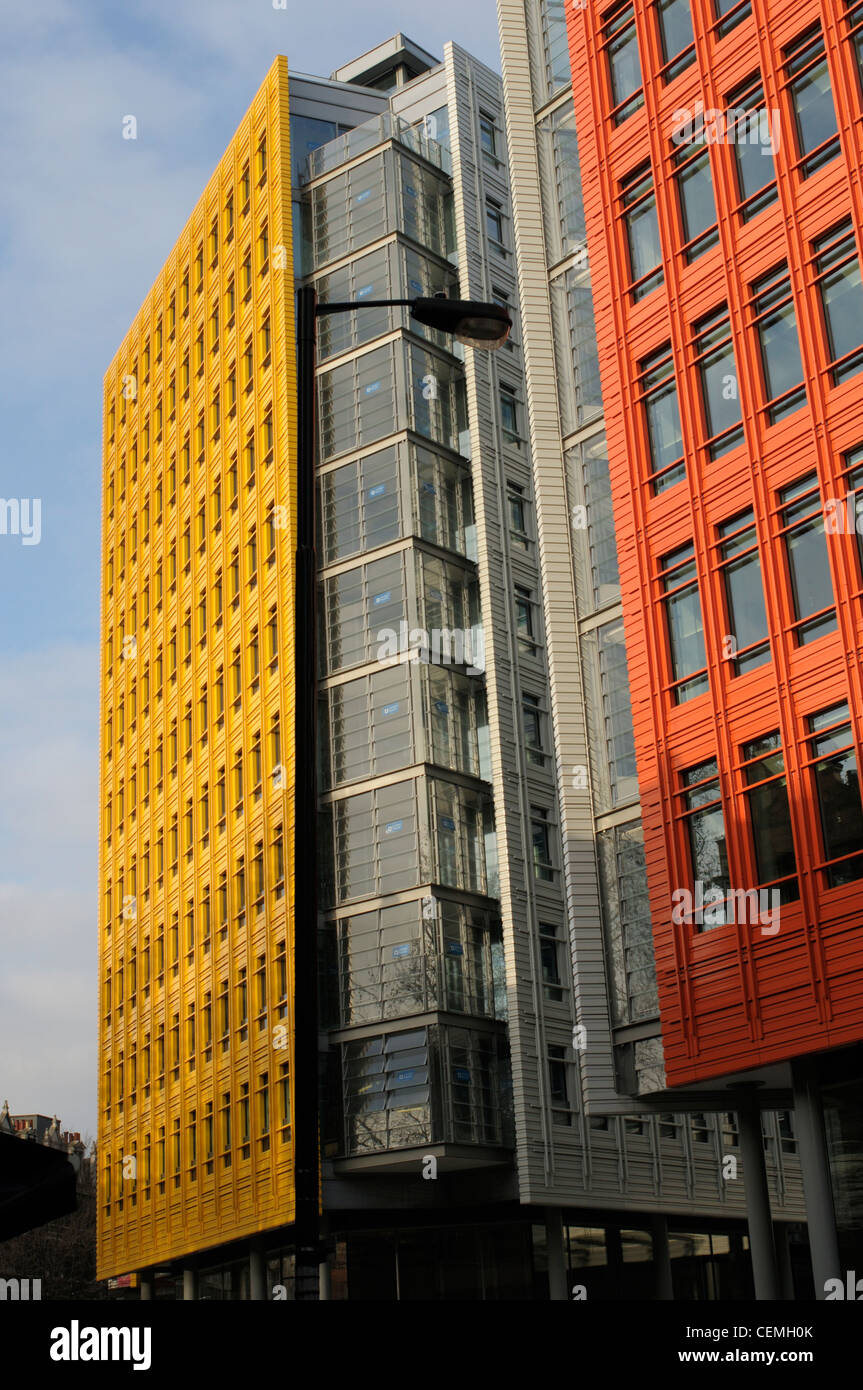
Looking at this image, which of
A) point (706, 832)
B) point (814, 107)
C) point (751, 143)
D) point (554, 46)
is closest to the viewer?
point (706, 832)

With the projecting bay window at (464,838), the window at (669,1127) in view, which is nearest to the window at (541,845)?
the projecting bay window at (464,838)

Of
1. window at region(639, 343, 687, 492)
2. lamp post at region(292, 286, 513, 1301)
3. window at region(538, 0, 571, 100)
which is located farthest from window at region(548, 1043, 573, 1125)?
lamp post at region(292, 286, 513, 1301)

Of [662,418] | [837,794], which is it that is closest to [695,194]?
[662,418]

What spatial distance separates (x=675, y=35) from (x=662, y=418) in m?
7.37

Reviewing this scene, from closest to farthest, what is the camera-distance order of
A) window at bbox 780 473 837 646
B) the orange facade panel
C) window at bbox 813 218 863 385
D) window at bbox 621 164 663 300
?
1. the orange facade panel
2. window at bbox 780 473 837 646
3. window at bbox 813 218 863 385
4. window at bbox 621 164 663 300

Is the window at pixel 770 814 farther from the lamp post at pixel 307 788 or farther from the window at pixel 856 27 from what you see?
the lamp post at pixel 307 788

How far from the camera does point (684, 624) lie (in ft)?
89.9

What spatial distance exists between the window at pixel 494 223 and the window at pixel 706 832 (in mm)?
27971

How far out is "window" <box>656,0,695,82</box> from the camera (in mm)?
29219

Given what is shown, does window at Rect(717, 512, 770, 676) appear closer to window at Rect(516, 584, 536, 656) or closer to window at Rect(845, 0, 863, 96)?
window at Rect(845, 0, 863, 96)

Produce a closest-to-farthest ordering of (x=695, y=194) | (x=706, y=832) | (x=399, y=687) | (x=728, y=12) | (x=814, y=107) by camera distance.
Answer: (x=706, y=832) → (x=814, y=107) → (x=728, y=12) → (x=695, y=194) → (x=399, y=687)

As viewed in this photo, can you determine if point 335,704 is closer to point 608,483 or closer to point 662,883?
point 608,483

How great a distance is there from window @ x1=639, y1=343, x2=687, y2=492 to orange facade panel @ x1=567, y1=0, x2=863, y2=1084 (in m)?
0.04

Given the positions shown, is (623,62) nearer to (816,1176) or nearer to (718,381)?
(718,381)
